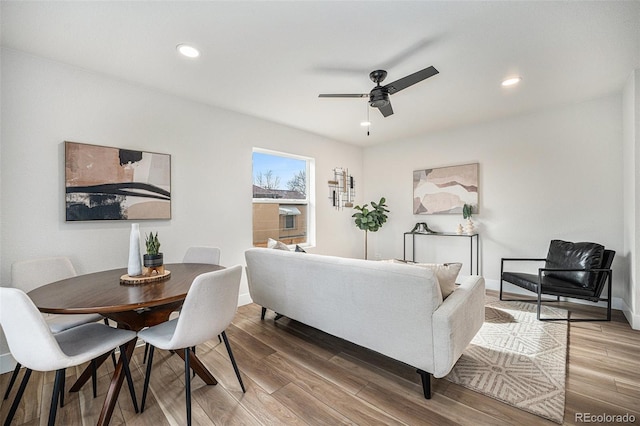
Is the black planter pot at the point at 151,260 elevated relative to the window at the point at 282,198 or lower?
lower

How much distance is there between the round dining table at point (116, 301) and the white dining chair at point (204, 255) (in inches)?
21.0

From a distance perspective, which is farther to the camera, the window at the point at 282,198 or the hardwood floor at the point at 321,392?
the window at the point at 282,198

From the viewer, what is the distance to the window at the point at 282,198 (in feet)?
13.4

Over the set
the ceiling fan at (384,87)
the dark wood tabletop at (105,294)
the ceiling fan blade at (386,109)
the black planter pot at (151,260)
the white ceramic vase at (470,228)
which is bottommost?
the dark wood tabletop at (105,294)

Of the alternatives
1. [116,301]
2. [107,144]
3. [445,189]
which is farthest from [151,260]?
[445,189]

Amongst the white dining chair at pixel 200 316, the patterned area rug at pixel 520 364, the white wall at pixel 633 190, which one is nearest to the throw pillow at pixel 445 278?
the patterned area rug at pixel 520 364

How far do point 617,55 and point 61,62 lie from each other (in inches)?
193

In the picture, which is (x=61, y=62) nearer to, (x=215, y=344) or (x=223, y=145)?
(x=223, y=145)

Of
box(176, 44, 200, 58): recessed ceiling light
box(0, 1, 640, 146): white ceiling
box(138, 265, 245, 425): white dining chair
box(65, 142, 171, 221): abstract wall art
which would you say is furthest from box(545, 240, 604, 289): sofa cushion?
box(65, 142, 171, 221): abstract wall art

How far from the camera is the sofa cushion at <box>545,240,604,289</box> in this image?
9.86ft

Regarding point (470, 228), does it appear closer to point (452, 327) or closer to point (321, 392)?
point (452, 327)

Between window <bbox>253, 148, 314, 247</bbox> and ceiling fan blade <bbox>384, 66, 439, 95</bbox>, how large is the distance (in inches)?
88.9

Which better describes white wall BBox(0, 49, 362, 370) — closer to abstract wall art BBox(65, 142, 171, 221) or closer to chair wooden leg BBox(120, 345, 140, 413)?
abstract wall art BBox(65, 142, 171, 221)

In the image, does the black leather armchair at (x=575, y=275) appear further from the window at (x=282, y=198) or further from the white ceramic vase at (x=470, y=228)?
the window at (x=282, y=198)
